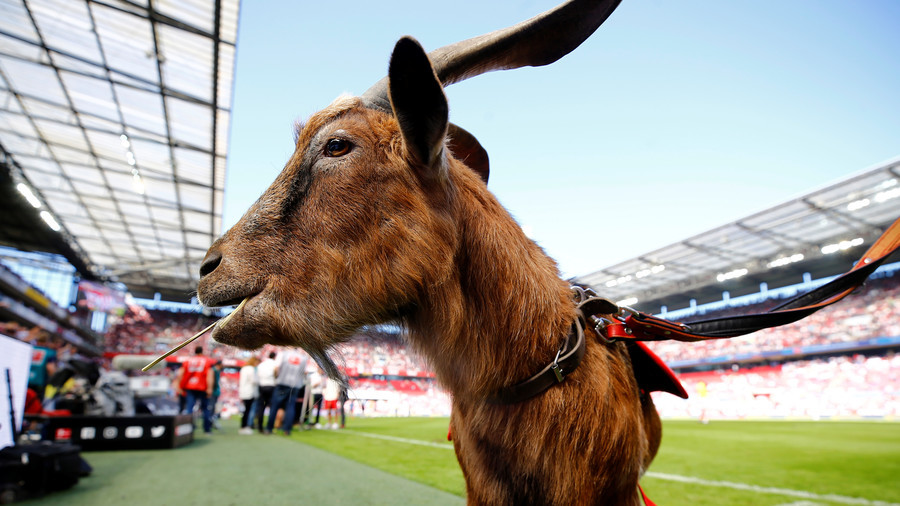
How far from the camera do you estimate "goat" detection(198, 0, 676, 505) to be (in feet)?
3.96

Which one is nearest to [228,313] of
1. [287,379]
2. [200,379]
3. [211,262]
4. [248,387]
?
[211,262]

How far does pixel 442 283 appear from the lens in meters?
1.26

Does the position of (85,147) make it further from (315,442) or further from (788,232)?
(788,232)

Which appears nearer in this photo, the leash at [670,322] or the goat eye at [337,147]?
the goat eye at [337,147]

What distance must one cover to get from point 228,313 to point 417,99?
79 cm

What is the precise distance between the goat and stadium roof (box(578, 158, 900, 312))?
1879cm

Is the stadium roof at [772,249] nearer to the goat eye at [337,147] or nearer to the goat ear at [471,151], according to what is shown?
the goat ear at [471,151]

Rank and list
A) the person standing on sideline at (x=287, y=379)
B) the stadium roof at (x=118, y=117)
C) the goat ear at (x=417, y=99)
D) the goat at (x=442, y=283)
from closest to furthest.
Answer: the goat ear at (x=417, y=99) → the goat at (x=442, y=283) → the person standing on sideline at (x=287, y=379) → the stadium roof at (x=118, y=117)

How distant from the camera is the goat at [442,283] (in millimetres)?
1208

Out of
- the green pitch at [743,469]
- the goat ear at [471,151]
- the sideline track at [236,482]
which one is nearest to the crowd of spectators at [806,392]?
the green pitch at [743,469]

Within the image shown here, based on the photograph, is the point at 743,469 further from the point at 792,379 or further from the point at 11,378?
the point at 792,379

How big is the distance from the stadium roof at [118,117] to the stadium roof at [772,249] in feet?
52.1

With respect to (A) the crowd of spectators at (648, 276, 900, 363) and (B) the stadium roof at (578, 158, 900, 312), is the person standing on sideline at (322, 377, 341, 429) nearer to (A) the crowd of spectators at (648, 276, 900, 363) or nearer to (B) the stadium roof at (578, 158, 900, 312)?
(B) the stadium roof at (578, 158, 900, 312)

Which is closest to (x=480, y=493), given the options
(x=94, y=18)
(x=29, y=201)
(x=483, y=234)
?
(x=483, y=234)
